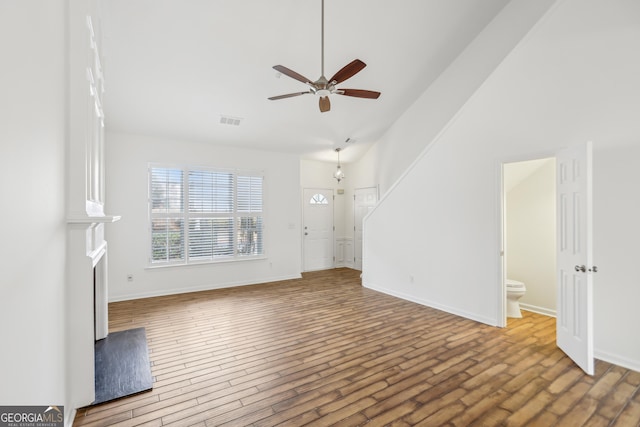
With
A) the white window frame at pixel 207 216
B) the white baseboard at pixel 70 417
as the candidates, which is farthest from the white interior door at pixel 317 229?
the white baseboard at pixel 70 417

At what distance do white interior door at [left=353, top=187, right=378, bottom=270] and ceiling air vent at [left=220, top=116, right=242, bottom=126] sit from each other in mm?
3654

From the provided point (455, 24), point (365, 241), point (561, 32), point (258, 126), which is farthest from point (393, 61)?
point (365, 241)

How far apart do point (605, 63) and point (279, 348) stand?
448 centimetres

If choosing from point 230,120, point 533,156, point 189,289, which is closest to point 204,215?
point 189,289

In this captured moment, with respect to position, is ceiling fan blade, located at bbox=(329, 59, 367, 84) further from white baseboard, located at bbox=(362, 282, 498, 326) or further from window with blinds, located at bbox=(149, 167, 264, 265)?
window with blinds, located at bbox=(149, 167, 264, 265)

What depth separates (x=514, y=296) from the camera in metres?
4.09

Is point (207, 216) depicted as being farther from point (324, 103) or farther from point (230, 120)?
point (324, 103)

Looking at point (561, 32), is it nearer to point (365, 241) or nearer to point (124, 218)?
point (365, 241)

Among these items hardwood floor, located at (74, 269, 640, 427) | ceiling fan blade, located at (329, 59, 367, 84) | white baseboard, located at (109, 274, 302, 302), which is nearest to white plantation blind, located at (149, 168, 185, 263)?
white baseboard, located at (109, 274, 302, 302)

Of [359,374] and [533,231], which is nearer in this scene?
[359,374]

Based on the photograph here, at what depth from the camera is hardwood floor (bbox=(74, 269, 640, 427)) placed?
6.96ft

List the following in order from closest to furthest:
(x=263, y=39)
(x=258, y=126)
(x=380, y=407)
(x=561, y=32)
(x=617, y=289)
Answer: (x=380, y=407) < (x=617, y=289) < (x=561, y=32) < (x=263, y=39) < (x=258, y=126)

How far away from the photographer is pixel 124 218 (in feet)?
16.4

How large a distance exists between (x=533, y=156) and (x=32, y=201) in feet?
14.8
